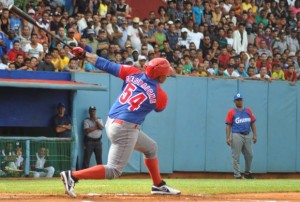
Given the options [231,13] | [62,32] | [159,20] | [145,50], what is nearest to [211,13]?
[231,13]

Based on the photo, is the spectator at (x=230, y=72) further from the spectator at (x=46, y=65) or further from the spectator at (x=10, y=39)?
the spectator at (x=10, y=39)

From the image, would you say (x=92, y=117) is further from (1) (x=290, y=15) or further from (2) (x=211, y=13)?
(1) (x=290, y=15)

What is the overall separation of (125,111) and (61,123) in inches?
371

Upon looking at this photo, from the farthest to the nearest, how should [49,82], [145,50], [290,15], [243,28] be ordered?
[290,15]
[243,28]
[145,50]
[49,82]

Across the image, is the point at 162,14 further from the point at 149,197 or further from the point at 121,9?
the point at 149,197

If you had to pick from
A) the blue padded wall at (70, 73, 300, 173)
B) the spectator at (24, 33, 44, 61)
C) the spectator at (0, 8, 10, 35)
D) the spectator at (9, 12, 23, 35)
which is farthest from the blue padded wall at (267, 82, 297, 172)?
the spectator at (0, 8, 10, 35)

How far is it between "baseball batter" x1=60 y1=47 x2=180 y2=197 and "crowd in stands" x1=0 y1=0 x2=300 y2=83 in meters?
8.82

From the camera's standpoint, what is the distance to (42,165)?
64.1ft

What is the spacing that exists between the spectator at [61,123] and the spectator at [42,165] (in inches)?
30.2

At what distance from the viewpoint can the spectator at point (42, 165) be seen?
19.4 metres

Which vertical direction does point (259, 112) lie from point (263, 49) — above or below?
below

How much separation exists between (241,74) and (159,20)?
9.07 ft

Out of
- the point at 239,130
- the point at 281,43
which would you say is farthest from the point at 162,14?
the point at 239,130

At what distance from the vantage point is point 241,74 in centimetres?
2377
